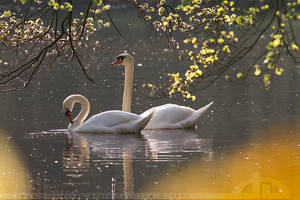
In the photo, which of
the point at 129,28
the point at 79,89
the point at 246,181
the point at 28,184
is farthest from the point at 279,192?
the point at 129,28

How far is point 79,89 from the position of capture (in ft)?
94.4

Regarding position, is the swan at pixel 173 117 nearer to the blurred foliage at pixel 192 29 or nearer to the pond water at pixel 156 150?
the pond water at pixel 156 150

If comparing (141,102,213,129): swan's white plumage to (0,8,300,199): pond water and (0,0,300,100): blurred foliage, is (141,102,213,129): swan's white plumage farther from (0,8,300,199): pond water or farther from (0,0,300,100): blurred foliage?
(0,0,300,100): blurred foliage

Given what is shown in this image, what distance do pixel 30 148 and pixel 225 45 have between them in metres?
7.36

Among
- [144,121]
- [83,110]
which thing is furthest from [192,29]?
[83,110]

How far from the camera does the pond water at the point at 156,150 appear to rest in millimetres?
13336

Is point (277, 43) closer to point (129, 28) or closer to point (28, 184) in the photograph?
point (28, 184)

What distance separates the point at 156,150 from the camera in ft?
55.4

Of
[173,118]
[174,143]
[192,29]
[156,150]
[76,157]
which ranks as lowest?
[76,157]

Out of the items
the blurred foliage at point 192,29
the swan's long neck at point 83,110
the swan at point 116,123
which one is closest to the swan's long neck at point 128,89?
the swan's long neck at point 83,110

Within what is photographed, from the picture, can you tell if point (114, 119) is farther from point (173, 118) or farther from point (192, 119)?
point (192, 119)

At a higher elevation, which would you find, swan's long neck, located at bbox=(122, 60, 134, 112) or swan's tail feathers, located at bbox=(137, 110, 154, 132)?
swan's long neck, located at bbox=(122, 60, 134, 112)

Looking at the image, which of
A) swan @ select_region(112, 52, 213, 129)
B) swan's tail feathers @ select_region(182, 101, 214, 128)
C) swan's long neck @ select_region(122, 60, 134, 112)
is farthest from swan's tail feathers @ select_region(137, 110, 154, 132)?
swan's long neck @ select_region(122, 60, 134, 112)

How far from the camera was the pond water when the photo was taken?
13.3 meters
